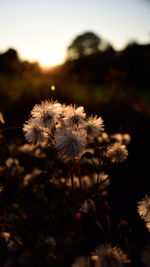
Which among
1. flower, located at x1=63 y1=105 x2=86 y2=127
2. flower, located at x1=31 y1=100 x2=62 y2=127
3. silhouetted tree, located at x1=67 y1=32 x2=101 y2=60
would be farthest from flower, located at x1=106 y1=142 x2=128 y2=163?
silhouetted tree, located at x1=67 y1=32 x2=101 y2=60

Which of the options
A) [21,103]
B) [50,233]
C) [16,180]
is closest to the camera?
[50,233]

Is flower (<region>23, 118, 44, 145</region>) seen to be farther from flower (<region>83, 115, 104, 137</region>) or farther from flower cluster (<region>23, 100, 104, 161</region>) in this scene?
flower (<region>83, 115, 104, 137</region>)

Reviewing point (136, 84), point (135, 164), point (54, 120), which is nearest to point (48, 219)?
point (54, 120)

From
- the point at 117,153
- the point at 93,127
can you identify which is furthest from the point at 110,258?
the point at 93,127

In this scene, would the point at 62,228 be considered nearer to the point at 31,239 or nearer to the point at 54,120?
the point at 31,239

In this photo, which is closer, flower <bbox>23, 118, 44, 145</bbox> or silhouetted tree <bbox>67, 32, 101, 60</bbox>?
flower <bbox>23, 118, 44, 145</bbox>

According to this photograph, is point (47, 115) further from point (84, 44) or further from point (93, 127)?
point (84, 44)

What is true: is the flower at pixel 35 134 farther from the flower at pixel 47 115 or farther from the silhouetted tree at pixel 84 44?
the silhouetted tree at pixel 84 44
